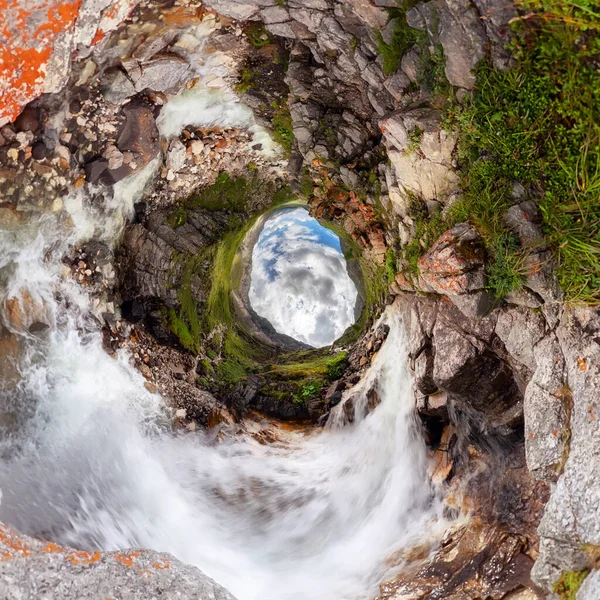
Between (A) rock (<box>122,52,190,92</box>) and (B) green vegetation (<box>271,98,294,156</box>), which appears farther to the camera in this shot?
(B) green vegetation (<box>271,98,294,156</box>)

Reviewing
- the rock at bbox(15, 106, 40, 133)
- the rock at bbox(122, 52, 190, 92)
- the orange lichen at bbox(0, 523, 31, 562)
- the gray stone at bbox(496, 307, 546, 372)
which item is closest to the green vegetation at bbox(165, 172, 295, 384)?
the rock at bbox(122, 52, 190, 92)

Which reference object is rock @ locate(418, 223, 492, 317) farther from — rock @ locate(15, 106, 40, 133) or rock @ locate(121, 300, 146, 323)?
rock @ locate(15, 106, 40, 133)

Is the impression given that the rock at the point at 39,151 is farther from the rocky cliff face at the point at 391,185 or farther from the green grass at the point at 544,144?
the green grass at the point at 544,144

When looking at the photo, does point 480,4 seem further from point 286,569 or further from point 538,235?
point 286,569

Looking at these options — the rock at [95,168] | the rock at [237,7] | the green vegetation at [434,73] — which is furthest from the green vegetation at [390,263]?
the rock at [95,168]

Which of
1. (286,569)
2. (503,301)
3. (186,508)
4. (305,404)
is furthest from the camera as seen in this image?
(305,404)

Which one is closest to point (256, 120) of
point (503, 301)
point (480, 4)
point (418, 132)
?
point (418, 132)

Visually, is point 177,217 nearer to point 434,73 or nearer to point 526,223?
point 434,73

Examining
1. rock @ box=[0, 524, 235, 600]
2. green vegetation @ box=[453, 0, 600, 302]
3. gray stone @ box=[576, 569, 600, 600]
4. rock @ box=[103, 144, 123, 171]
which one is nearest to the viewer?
green vegetation @ box=[453, 0, 600, 302]
